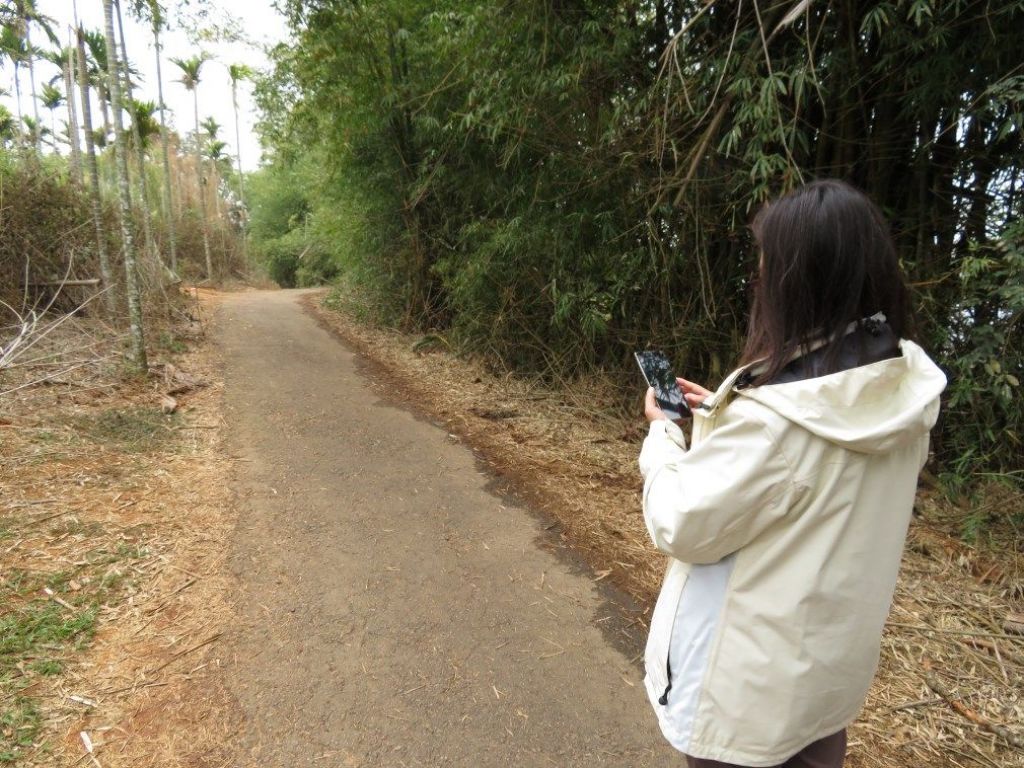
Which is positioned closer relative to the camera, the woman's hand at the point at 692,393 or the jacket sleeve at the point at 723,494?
the jacket sleeve at the point at 723,494

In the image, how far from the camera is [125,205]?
16.4 ft

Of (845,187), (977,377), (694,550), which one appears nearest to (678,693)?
(694,550)

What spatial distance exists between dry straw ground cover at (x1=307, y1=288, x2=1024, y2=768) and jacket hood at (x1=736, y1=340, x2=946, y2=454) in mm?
1588

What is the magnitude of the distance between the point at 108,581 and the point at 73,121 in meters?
10.4

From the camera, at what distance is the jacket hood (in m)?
0.77

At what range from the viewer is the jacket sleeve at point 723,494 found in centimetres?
80

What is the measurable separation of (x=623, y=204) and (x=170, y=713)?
385 cm

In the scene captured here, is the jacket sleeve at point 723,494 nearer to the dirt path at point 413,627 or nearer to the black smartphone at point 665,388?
the black smartphone at point 665,388

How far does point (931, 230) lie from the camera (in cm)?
308

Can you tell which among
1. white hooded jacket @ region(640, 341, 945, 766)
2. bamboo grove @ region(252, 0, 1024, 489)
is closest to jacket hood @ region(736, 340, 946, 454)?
white hooded jacket @ region(640, 341, 945, 766)

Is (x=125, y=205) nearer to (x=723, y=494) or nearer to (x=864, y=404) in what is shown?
(x=723, y=494)

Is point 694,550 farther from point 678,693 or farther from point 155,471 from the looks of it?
point 155,471

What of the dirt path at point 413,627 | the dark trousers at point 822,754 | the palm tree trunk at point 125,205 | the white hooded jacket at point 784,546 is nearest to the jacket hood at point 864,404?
the white hooded jacket at point 784,546

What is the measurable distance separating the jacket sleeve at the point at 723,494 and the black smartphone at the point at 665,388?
30 cm
